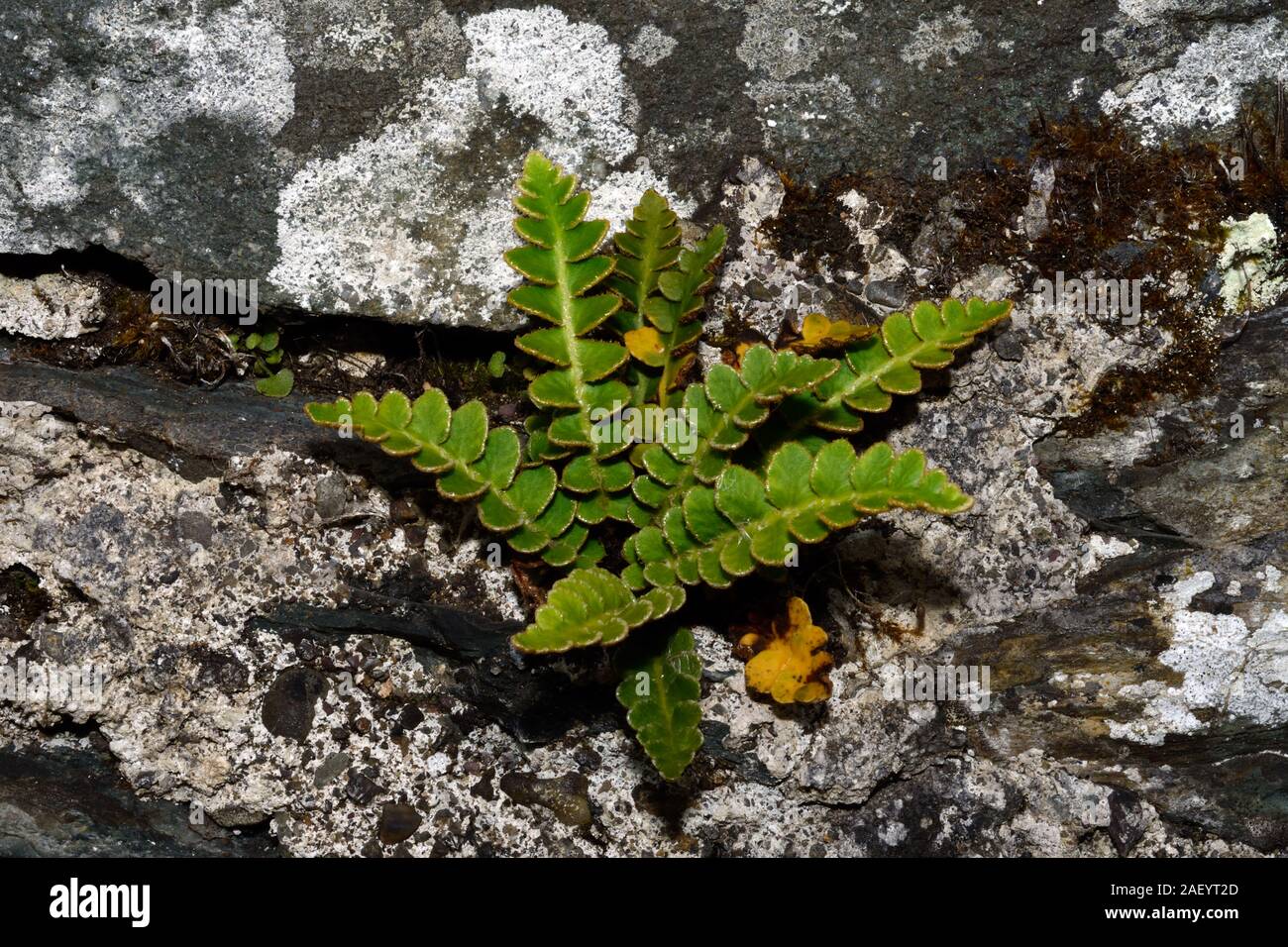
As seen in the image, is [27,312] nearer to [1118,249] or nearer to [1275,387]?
[1118,249]

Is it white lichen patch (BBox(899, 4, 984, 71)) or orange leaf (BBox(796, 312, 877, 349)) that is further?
white lichen patch (BBox(899, 4, 984, 71))

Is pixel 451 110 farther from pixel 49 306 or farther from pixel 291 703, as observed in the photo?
pixel 291 703

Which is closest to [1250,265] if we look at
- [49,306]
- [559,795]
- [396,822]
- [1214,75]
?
[1214,75]

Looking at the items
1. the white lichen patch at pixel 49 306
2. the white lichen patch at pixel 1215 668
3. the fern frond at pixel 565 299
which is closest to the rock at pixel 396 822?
the fern frond at pixel 565 299

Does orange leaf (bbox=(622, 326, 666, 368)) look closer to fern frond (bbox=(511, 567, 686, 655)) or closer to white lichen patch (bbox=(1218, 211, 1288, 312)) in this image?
fern frond (bbox=(511, 567, 686, 655))

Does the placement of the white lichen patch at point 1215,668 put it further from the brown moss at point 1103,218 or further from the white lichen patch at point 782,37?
the white lichen patch at point 782,37

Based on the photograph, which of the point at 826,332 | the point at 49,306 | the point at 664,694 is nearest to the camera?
the point at 664,694

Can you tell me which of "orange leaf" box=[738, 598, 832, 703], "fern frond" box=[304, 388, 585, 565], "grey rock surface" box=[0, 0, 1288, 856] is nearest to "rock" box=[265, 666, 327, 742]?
"grey rock surface" box=[0, 0, 1288, 856]

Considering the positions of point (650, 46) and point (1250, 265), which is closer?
point (1250, 265)
